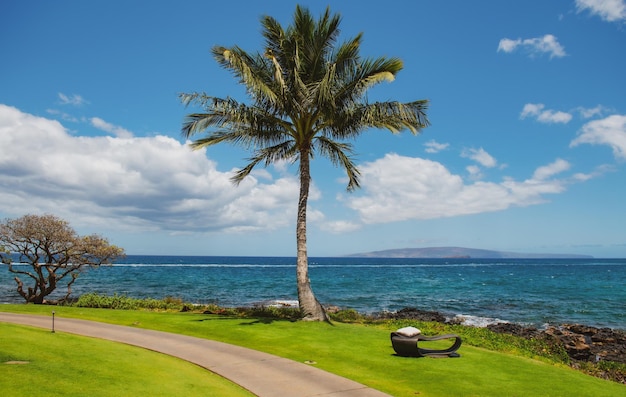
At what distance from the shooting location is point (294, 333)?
1519cm

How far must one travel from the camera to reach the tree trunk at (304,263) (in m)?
17.9

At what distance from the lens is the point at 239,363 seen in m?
11.0

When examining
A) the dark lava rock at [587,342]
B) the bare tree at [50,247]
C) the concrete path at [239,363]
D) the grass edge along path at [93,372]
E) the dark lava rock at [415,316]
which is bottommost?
the dark lava rock at [587,342]

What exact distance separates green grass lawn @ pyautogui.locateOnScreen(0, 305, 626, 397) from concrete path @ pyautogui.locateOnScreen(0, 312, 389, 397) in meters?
0.70

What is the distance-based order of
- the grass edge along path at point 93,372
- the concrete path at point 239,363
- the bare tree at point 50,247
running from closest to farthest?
the grass edge along path at point 93,372
the concrete path at point 239,363
the bare tree at point 50,247

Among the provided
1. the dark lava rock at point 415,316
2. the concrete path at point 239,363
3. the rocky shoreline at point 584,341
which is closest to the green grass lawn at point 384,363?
the concrete path at point 239,363

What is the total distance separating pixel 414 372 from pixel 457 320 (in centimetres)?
2060

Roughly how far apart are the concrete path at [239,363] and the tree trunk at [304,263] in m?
5.06

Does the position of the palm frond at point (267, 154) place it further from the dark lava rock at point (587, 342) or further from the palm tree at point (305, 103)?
the dark lava rock at point (587, 342)

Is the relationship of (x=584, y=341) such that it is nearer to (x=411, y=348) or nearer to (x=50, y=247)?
(x=411, y=348)

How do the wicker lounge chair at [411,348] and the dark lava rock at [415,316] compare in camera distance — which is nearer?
the wicker lounge chair at [411,348]

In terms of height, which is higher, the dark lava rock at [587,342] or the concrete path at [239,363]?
the concrete path at [239,363]

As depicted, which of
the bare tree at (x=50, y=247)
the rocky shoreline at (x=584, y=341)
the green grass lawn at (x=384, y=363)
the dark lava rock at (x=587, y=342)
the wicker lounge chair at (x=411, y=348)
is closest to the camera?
the green grass lawn at (x=384, y=363)

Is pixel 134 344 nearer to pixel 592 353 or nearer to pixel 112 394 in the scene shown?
pixel 112 394
